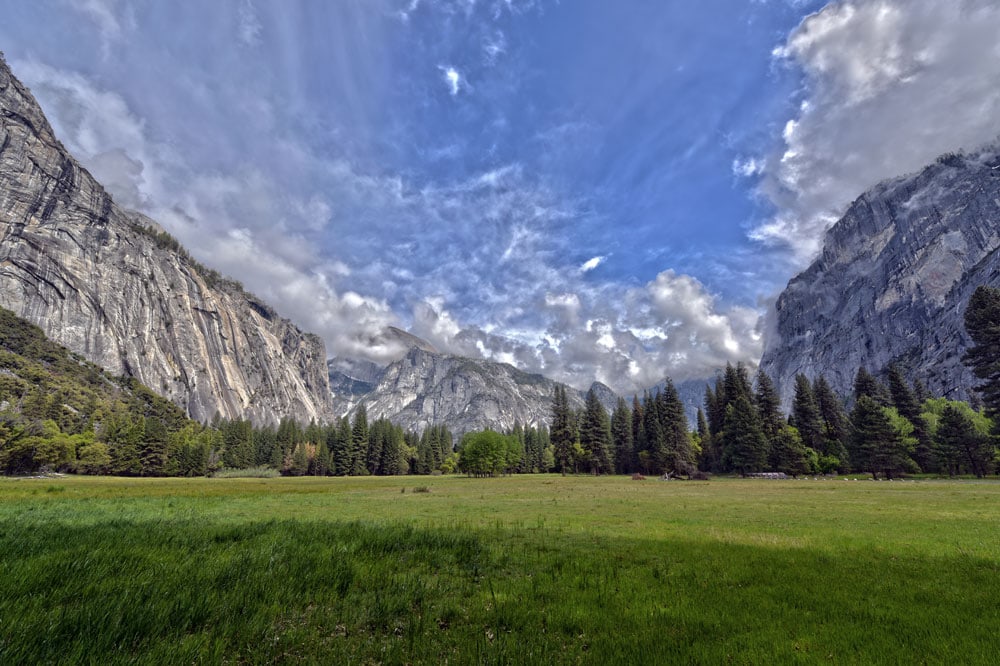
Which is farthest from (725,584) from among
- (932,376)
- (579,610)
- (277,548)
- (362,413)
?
(932,376)

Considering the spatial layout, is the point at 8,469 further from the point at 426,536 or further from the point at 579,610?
the point at 579,610

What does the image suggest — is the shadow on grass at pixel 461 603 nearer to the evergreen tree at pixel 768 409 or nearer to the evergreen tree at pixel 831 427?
the evergreen tree at pixel 768 409

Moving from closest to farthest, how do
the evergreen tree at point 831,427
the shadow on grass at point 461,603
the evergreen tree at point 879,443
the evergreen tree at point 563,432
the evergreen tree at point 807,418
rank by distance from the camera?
the shadow on grass at point 461,603 → the evergreen tree at point 879,443 → the evergreen tree at point 831,427 → the evergreen tree at point 807,418 → the evergreen tree at point 563,432

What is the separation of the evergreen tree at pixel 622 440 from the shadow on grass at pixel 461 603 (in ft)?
333

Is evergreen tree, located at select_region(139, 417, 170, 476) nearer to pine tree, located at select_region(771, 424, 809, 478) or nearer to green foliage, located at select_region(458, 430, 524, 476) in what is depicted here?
green foliage, located at select_region(458, 430, 524, 476)

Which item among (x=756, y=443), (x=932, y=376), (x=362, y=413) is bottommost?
(x=756, y=443)

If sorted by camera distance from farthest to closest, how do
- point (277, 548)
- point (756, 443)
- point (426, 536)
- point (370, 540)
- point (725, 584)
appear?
1. point (756, 443)
2. point (426, 536)
3. point (370, 540)
4. point (277, 548)
5. point (725, 584)

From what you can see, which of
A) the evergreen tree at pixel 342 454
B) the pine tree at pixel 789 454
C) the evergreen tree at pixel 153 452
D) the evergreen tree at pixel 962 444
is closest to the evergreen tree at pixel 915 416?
the evergreen tree at pixel 962 444

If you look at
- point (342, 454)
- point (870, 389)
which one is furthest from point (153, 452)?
point (870, 389)

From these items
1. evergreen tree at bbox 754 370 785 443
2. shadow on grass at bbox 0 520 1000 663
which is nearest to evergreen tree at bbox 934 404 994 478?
evergreen tree at bbox 754 370 785 443

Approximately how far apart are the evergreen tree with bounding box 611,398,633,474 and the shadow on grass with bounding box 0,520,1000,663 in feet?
333

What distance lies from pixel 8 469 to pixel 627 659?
12331 cm

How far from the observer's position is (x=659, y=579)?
8.89 m

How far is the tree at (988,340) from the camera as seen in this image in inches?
1923
